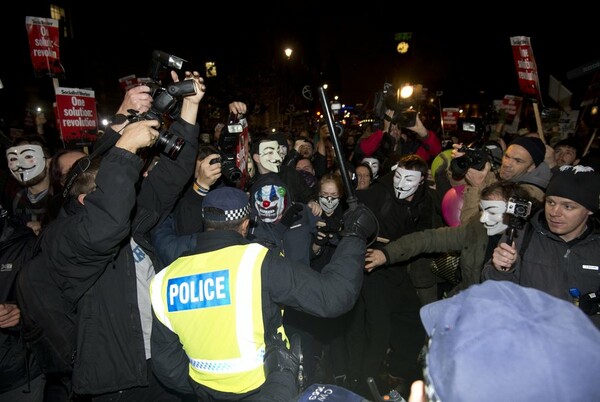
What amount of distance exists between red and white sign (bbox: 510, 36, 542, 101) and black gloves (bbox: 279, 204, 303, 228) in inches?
225

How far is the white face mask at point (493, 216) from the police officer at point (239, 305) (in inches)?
70.1

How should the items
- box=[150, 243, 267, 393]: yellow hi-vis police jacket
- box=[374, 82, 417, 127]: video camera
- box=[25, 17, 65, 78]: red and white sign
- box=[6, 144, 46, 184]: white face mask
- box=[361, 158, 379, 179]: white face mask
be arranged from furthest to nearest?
box=[25, 17, 65, 78]: red and white sign
box=[361, 158, 379, 179]: white face mask
box=[374, 82, 417, 127]: video camera
box=[6, 144, 46, 184]: white face mask
box=[150, 243, 267, 393]: yellow hi-vis police jacket

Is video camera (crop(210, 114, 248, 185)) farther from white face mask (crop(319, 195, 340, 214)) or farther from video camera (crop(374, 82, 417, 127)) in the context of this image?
video camera (crop(374, 82, 417, 127))

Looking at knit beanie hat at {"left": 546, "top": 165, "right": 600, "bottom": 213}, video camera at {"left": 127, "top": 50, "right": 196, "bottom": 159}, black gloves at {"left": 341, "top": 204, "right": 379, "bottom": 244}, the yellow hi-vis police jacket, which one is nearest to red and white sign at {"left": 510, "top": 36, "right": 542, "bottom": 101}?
knit beanie hat at {"left": 546, "top": 165, "right": 600, "bottom": 213}

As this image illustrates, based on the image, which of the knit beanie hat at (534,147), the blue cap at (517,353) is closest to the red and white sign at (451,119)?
the knit beanie hat at (534,147)

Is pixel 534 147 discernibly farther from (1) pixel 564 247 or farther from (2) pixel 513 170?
(1) pixel 564 247

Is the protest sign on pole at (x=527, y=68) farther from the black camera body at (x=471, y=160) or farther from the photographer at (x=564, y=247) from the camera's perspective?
the photographer at (x=564, y=247)

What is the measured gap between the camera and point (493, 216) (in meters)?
3.48

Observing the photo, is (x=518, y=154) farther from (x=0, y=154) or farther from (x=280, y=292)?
(x=0, y=154)

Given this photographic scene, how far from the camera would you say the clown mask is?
4.02 m

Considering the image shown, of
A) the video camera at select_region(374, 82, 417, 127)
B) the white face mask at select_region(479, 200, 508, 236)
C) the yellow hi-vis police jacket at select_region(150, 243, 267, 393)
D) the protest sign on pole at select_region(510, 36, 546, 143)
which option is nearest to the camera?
the yellow hi-vis police jacket at select_region(150, 243, 267, 393)

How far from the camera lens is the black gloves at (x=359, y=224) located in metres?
2.30

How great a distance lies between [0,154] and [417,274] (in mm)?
8573

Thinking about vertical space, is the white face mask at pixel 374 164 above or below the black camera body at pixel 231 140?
below
